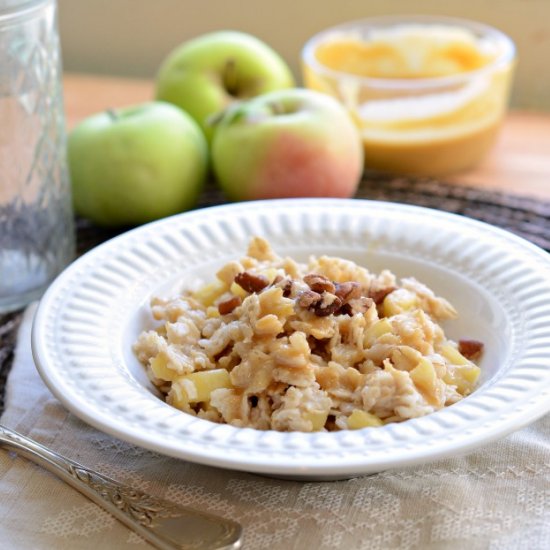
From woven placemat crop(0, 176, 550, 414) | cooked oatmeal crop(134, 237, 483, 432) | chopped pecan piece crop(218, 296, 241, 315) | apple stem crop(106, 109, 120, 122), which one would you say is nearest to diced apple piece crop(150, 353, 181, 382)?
cooked oatmeal crop(134, 237, 483, 432)

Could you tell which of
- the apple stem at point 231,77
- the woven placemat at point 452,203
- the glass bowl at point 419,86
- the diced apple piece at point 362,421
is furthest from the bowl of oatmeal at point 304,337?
the apple stem at point 231,77

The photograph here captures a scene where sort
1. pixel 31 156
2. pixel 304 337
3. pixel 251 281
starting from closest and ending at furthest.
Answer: pixel 304 337 < pixel 251 281 < pixel 31 156

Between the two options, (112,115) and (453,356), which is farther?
(112,115)

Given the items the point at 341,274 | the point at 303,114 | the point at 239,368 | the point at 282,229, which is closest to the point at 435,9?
the point at 303,114

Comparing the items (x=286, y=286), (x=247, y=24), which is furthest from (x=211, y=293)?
(x=247, y=24)

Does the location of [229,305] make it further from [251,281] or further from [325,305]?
[325,305]

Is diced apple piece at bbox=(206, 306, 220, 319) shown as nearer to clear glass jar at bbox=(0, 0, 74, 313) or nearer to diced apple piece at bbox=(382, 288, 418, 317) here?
diced apple piece at bbox=(382, 288, 418, 317)

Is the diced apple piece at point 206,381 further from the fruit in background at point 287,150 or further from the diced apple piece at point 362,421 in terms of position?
the fruit in background at point 287,150
